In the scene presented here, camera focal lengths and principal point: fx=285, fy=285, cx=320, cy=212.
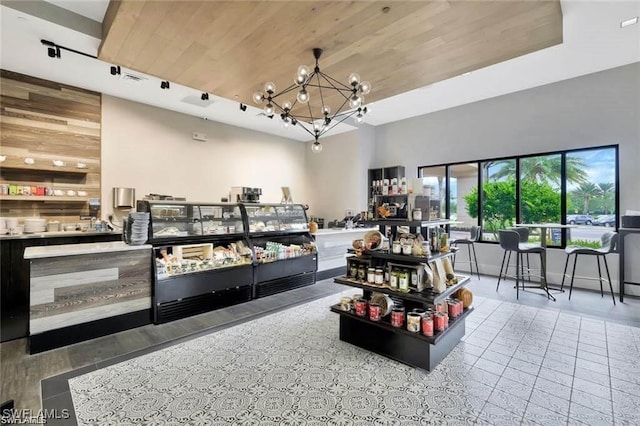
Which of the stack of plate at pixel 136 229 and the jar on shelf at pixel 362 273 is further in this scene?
the stack of plate at pixel 136 229

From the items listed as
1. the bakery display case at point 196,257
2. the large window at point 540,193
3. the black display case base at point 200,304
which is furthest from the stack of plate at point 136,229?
the large window at point 540,193

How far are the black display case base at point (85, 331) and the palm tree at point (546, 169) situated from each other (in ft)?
22.5

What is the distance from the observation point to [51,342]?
2775 mm

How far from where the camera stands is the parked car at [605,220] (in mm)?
4844

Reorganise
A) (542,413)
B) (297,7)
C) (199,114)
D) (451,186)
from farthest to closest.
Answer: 1. (451,186)
2. (199,114)
3. (297,7)
4. (542,413)

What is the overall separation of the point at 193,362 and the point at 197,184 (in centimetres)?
471

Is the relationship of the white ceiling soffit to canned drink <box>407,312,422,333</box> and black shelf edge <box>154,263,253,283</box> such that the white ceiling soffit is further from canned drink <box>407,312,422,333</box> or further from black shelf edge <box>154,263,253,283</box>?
canned drink <box>407,312,422,333</box>

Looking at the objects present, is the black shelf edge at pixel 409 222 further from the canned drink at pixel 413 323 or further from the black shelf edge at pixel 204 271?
the black shelf edge at pixel 204 271

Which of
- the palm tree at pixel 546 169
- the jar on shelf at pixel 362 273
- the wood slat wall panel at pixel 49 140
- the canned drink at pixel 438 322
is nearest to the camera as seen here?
the canned drink at pixel 438 322

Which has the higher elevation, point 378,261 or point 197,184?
point 197,184

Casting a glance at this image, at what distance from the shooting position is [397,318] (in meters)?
2.59

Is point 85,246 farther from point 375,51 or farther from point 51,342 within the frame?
point 375,51

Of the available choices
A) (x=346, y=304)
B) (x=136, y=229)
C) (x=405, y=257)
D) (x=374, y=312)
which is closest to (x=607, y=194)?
(x=405, y=257)

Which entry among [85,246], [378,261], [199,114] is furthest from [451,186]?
[85,246]
